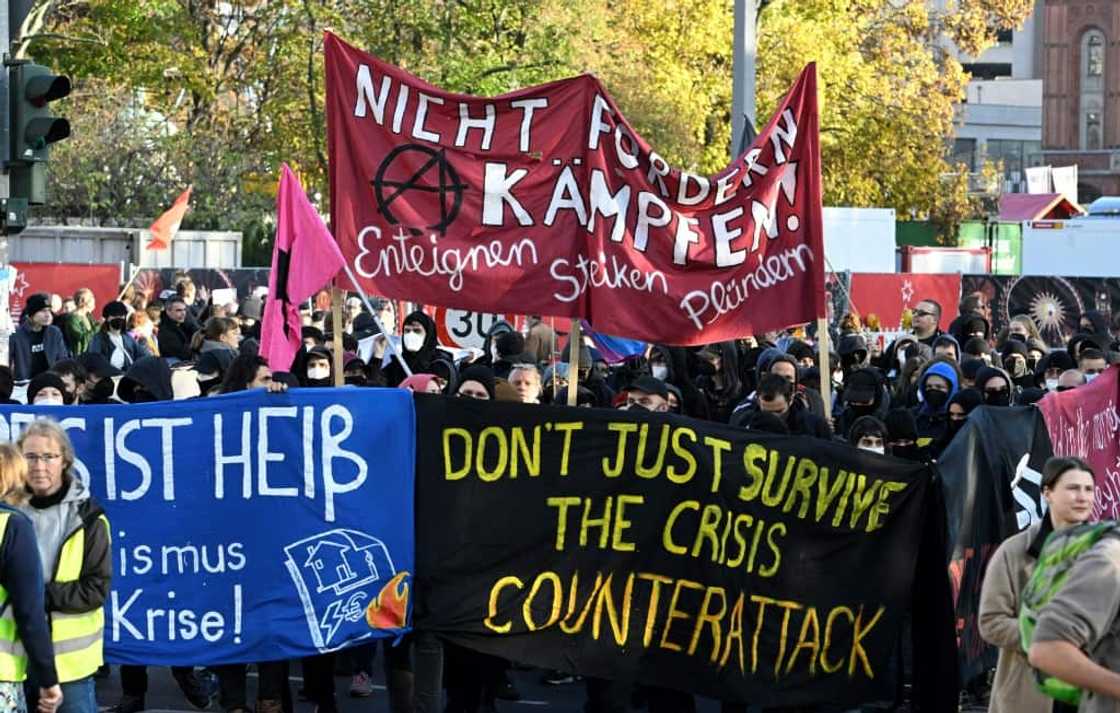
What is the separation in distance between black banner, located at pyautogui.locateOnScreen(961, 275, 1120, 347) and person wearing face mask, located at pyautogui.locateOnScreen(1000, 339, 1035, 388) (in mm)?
14029

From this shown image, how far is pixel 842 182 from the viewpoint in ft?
149

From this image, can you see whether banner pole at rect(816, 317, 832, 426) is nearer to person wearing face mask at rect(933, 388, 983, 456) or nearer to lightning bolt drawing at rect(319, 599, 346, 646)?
person wearing face mask at rect(933, 388, 983, 456)

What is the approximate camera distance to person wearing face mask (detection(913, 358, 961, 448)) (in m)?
11.6

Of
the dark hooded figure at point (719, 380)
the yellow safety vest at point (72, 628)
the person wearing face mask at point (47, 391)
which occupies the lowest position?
the yellow safety vest at point (72, 628)

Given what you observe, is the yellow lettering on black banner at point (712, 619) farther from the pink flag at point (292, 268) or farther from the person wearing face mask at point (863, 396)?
the person wearing face mask at point (863, 396)

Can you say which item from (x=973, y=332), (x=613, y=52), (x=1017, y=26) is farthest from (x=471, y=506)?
(x=1017, y=26)

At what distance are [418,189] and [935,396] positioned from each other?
3138 millimetres

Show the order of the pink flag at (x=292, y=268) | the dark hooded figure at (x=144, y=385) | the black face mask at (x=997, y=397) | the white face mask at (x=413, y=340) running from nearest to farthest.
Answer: the pink flag at (x=292, y=268) → the dark hooded figure at (x=144, y=385) → the black face mask at (x=997, y=397) → the white face mask at (x=413, y=340)

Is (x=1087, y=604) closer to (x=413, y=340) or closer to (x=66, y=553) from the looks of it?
(x=66, y=553)

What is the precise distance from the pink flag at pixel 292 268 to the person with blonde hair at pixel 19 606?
3711 mm

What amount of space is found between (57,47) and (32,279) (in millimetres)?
11657

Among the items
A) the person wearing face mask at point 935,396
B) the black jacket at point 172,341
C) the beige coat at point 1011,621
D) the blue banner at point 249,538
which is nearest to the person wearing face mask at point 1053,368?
the person wearing face mask at point 935,396

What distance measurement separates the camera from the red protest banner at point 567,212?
10.8 meters

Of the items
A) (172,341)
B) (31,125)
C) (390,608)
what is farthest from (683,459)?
(172,341)
